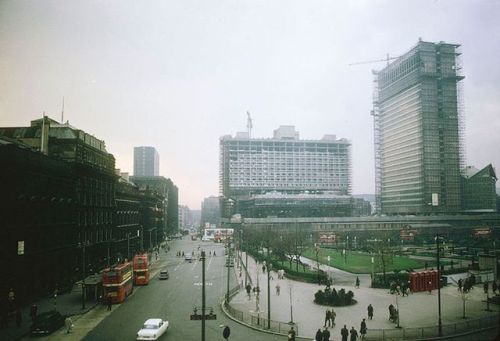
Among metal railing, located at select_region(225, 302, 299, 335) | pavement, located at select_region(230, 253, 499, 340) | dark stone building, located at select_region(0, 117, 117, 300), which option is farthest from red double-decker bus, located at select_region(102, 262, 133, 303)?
metal railing, located at select_region(225, 302, 299, 335)

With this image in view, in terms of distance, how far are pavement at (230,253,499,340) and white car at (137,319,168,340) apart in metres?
9.95

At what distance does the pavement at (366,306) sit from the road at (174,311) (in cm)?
381

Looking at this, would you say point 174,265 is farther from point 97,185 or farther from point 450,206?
point 450,206

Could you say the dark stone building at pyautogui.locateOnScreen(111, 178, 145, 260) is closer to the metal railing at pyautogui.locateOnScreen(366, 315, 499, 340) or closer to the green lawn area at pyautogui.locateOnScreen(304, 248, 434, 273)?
the green lawn area at pyautogui.locateOnScreen(304, 248, 434, 273)

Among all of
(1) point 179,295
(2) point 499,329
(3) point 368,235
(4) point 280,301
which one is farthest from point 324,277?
(3) point 368,235

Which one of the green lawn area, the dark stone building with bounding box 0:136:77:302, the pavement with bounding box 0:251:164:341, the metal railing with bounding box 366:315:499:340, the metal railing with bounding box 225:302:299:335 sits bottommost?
the green lawn area

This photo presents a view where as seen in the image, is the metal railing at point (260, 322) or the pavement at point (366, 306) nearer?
the metal railing at point (260, 322)

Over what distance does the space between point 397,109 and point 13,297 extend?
174909 millimetres

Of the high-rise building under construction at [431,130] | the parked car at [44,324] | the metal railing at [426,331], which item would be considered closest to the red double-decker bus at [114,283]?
the parked car at [44,324]

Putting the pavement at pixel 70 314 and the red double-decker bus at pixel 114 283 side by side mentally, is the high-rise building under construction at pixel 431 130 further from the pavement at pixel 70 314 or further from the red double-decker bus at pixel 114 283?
the pavement at pixel 70 314

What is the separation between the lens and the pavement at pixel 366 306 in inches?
1342

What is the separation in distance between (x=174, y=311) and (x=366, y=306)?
1832 centimetres

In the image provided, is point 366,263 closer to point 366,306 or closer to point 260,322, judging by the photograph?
point 366,306

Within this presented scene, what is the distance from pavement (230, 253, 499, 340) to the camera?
1342 inches
